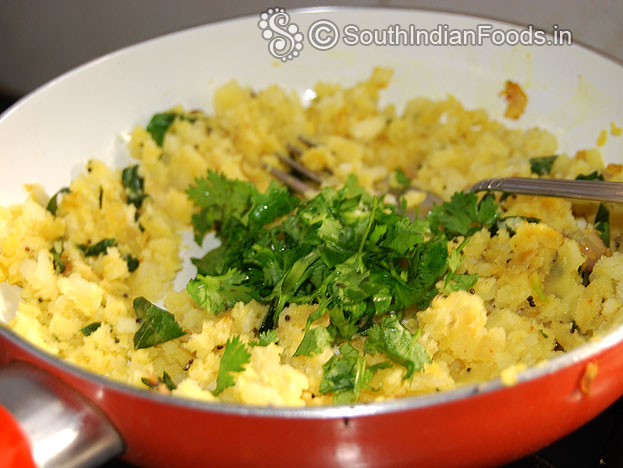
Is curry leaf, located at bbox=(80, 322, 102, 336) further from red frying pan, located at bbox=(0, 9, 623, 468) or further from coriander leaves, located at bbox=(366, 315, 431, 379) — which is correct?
coriander leaves, located at bbox=(366, 315, 431, 379)

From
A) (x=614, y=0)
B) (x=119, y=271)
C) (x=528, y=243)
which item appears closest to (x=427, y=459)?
(x=528, y=243)

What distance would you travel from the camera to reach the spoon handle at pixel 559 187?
1.03 meters

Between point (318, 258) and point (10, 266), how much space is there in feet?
1.82

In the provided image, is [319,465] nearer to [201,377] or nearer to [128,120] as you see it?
[201,377]

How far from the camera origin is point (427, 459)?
0.76 metres

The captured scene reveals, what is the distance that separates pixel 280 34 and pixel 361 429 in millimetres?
1108

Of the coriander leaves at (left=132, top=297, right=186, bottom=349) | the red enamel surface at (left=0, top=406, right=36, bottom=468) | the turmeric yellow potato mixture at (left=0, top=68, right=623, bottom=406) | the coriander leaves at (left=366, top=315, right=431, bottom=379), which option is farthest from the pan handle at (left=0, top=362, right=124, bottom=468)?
the coriander leaves at (left=366, top=315, right=431, bottom=379)

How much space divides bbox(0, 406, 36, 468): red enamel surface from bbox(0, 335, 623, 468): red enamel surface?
73 millimetres

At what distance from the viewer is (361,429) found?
0.69 metres

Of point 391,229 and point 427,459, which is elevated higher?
point 391,229

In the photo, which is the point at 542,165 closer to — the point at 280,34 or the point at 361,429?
the point at 280,34

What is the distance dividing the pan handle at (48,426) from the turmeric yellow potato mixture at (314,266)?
115mm

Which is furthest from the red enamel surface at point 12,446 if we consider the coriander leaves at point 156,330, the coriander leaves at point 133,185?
the coriander leaves at point 133,185

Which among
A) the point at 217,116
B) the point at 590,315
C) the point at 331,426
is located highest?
the point at 217,116
